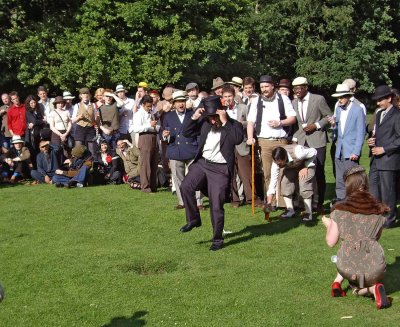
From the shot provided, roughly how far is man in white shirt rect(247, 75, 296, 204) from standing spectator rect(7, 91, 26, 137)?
23.1 ft

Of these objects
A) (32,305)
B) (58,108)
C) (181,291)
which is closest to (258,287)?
(181,291)

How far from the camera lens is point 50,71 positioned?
2806 centimetres

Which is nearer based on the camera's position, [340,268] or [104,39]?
[340,268]

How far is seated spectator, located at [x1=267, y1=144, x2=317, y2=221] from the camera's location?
12.2 metres

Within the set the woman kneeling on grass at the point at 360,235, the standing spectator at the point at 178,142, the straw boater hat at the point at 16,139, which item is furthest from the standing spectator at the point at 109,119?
the woman kneeling on grass at the point at 360,235

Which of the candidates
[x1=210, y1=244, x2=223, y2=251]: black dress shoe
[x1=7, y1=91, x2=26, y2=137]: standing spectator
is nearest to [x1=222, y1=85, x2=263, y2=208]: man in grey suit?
[x1=210, y1=244, x2=223, y2=251]: black dress shoe

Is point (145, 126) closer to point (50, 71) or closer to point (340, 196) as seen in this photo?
point (340, 196)

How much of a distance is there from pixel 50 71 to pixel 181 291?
20.4m

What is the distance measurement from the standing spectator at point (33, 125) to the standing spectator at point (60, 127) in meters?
0.37

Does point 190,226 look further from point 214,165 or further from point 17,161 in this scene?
point 17,161

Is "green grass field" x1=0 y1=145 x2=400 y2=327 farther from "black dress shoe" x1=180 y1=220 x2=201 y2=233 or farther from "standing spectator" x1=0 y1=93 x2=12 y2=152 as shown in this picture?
"standing spectator" x1=0 y1=93 x2=12 y2=152

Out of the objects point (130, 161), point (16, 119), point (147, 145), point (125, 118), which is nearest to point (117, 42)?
point (16, 119)

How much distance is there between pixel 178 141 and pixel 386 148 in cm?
367

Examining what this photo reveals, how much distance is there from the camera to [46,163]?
17719 millimetres
